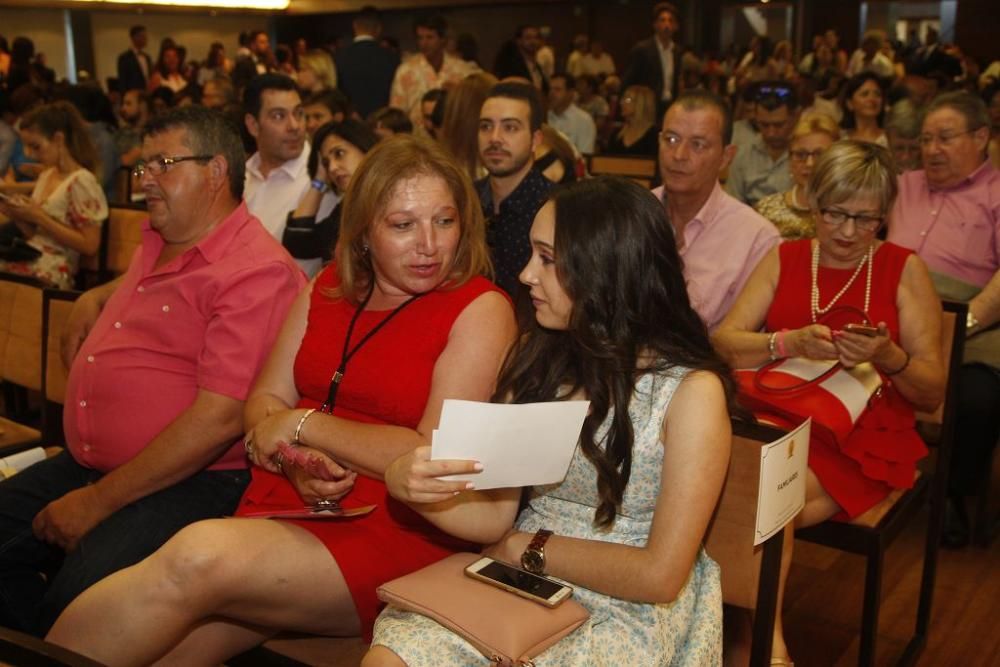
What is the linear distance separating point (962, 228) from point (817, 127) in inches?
26.5

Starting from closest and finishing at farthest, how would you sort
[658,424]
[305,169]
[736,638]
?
[658,424]
[736,638]
[305,169]

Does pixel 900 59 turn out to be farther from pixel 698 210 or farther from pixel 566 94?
pixel 698 210

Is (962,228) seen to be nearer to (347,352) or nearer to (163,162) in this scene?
(347,352)

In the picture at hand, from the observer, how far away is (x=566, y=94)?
28.6 feet

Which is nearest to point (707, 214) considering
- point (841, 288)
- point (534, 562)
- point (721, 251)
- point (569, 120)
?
point (721, 251)

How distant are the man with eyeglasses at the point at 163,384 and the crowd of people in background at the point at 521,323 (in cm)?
1

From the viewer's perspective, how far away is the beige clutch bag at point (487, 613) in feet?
4.90

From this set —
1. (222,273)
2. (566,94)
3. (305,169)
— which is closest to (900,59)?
(566,94)

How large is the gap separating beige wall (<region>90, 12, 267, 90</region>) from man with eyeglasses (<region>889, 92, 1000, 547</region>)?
1690 centimetres

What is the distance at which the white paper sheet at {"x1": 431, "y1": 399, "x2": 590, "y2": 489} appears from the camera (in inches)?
59.1

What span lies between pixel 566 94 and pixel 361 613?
742cm

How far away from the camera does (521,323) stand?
6.63ft

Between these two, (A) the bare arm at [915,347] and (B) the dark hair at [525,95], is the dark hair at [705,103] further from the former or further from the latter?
(A) the bare arm at [915,347]

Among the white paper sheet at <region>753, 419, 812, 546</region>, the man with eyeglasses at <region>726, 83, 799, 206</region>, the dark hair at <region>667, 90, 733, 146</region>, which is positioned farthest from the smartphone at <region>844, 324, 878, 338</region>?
the man with eyeglasses at <region>726, 83, 799, 206</region>
